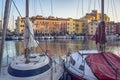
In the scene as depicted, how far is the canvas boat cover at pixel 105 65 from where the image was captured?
1241 centimetres

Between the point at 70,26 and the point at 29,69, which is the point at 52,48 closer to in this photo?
the point at 29,69

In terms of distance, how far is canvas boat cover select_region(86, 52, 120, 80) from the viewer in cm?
1241

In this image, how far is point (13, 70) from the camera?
13750mm

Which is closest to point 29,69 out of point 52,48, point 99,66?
point 99,66

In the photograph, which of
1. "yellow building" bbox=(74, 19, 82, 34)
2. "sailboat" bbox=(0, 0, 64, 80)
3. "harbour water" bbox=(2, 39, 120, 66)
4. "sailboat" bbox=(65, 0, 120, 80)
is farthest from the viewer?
"yellow building" bbox=(74, 19, 82, 34)

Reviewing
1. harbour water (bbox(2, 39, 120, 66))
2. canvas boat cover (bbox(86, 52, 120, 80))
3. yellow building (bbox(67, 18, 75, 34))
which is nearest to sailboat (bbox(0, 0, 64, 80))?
harbour water (bbox(2, 39, 120, 66))

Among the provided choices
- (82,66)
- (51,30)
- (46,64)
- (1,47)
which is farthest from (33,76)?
(51,30)

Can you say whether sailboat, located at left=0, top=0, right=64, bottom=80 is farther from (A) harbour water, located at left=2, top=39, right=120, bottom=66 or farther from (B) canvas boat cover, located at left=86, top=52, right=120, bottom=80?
(B) canvas boat cover, located at left=86, top=52, right=120, bottom=80

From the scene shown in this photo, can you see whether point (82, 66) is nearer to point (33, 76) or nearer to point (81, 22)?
point (33, 76)

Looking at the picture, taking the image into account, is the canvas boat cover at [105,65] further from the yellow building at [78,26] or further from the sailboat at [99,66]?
the yellow building at [78,26]

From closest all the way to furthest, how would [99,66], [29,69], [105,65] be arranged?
1. [29,69]
2. [99,66]
3. [105,65]

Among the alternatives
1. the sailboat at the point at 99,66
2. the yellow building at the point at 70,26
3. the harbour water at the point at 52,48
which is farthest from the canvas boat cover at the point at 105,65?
the yellow building at the point at 70,26

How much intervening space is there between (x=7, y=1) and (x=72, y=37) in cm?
12663

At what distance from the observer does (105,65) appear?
13.6m
